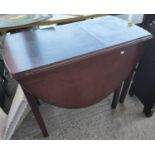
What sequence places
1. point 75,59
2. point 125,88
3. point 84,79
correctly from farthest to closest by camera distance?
point 125,88, point 84,79, point 75,59

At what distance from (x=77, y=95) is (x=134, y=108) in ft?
2.55

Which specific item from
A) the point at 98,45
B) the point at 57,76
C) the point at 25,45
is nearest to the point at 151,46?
the point at 98,45

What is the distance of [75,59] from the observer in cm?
92

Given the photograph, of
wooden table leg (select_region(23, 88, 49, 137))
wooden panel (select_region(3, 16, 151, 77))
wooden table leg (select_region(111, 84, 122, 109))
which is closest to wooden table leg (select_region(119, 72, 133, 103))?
wooden table leg (select_region(111, 84, 122, 109))

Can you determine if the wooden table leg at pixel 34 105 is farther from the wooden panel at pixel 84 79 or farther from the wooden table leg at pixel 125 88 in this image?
the wooden table leg at pixel 125 88

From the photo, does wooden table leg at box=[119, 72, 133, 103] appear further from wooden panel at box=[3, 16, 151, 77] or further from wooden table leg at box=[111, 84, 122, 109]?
wooden panel at box=[3, 16, 151, 77]

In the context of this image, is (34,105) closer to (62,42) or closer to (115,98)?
(62,42)

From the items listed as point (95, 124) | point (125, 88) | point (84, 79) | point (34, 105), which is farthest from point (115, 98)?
point (34, 105)

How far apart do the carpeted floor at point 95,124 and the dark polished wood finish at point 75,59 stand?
36 centimetres

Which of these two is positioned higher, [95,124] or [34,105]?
[34,105]

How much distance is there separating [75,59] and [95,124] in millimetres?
819

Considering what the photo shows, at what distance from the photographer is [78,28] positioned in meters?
1.23

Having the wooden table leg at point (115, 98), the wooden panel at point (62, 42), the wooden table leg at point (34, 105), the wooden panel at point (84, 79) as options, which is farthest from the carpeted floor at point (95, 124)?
the wooden panel at point (62, 42)

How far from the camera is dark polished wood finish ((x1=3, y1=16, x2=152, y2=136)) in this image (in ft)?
2.97
